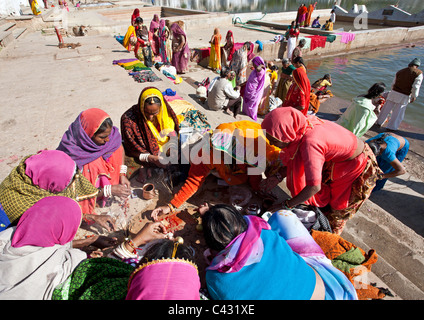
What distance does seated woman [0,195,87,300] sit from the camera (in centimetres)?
133

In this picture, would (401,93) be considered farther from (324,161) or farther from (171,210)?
(171,210)

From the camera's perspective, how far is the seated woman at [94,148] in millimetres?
2383

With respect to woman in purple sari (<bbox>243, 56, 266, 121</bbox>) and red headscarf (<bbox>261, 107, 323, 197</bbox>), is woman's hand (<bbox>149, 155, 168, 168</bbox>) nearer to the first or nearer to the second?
red headscarf (<bbox>261, 107, 323, 197</bbox>)

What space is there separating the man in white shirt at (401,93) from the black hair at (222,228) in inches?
244

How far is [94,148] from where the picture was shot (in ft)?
8.15

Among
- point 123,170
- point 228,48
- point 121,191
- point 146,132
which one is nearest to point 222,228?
point 121,191

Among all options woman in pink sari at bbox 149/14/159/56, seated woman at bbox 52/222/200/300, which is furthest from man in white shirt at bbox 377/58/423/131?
woman in pink sari at bbox 149/14/159/56

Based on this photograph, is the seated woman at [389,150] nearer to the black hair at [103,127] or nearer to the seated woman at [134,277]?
the seated woman at [134,277]

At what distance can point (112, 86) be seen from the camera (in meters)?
5.07

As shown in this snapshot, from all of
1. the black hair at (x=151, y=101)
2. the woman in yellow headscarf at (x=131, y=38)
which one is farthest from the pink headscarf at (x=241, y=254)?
the woman in yellow headscarf at (x=131, y=38)

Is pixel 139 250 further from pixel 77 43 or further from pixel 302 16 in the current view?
pixel 302 16

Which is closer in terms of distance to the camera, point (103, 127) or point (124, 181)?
point (103, 127)

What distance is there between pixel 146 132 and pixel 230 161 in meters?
1.25
